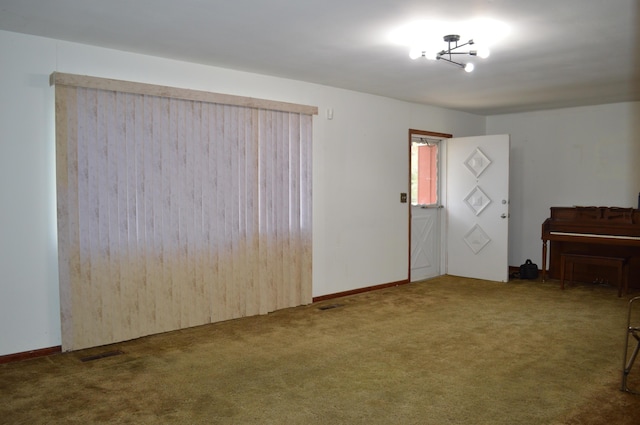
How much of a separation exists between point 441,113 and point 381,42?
3.64 meters

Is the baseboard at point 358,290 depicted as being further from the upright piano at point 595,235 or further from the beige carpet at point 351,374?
the upright piano at point 595,235

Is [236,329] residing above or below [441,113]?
below

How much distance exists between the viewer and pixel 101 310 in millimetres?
4055

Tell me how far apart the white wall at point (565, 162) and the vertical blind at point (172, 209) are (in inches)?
160

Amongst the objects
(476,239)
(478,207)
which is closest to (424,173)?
(478,207)

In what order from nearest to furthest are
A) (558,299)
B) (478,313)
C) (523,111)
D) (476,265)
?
(478,313), (558,299), (476,265), (523,111)

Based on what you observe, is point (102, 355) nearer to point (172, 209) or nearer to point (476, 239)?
point (172, 209)

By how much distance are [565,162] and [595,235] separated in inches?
54.5

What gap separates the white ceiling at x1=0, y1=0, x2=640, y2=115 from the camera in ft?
10.2

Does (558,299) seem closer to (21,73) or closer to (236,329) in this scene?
(236,329)

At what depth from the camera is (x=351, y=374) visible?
347 centimetres

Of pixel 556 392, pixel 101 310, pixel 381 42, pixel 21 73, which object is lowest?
pixel 556 392

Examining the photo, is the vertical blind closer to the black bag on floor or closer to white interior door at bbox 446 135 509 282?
white interior door at bbox 446 135 509 282

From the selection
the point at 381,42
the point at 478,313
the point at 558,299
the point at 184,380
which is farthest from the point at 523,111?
the point at 184,380
